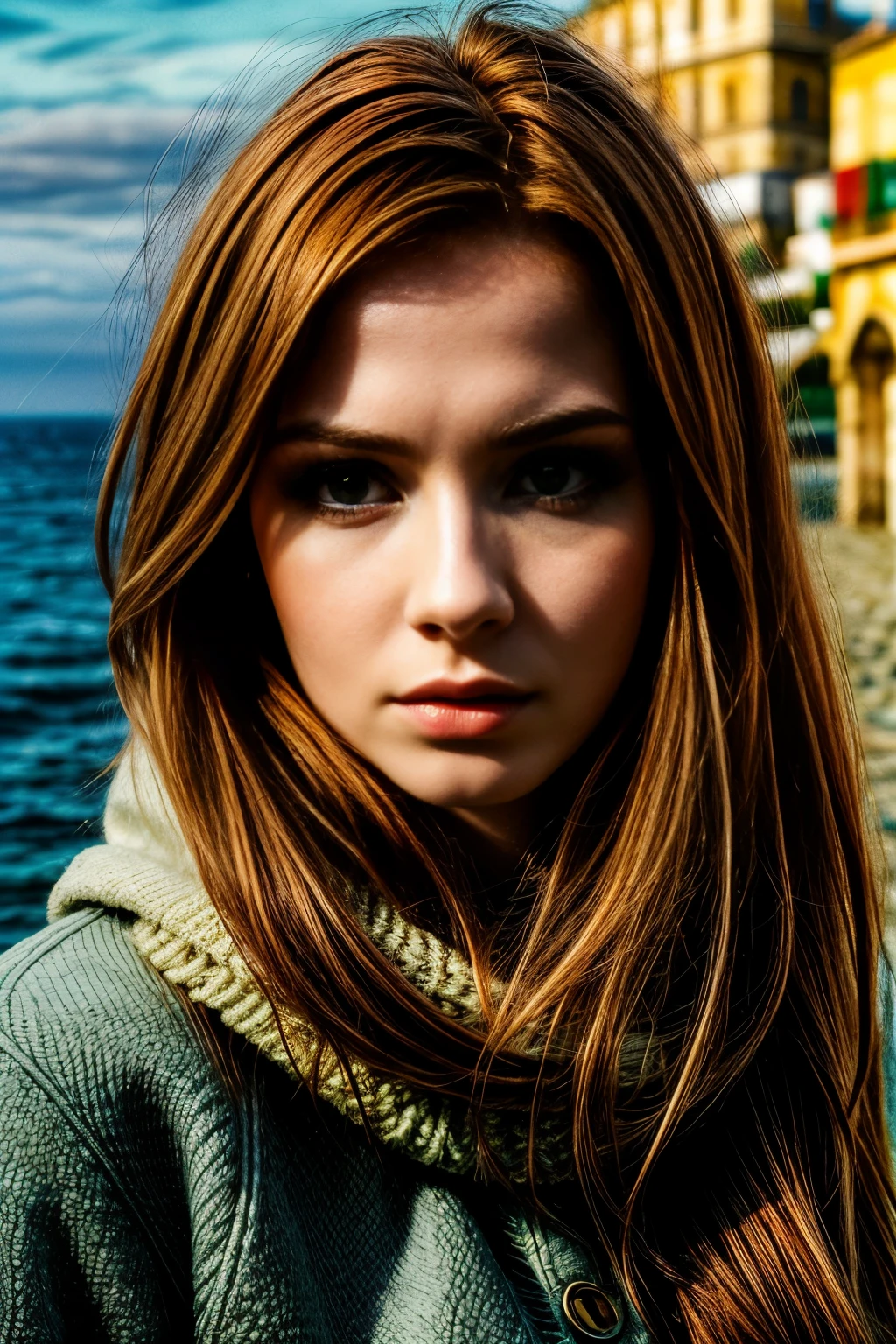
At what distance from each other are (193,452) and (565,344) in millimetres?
429

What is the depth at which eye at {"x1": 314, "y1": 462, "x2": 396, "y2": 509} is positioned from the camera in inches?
59.7

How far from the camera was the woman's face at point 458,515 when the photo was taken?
1.46 meters

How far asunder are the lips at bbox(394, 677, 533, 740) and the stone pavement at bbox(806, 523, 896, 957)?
69cm

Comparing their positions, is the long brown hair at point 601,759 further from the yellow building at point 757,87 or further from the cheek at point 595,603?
the yellow building at point 757,87

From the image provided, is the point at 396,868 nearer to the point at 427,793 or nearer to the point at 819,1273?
the point at 427,793

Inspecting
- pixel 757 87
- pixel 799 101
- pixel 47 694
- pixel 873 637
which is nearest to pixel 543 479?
pixel 47 694

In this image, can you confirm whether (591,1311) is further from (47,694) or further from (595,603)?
(47,694)

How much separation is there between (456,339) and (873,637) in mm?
16520

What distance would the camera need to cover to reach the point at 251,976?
1521 millimetres

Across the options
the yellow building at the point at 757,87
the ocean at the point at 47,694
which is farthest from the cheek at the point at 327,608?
the yellow building at the point at 757,87

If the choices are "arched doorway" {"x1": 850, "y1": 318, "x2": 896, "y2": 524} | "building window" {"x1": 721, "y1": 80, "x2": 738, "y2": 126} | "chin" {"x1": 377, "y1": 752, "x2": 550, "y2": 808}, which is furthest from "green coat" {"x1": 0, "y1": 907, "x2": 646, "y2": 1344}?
"building window" {"x1": 721, "y1": 80, "x2": 738, "y2": 126}

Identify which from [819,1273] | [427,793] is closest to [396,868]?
[427,793]

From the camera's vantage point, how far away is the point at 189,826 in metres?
A: 1.62

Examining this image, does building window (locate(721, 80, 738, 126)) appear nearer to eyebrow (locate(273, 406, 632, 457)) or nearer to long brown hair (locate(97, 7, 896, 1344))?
long brown hair (locate(97, 7, 896, 1344))
